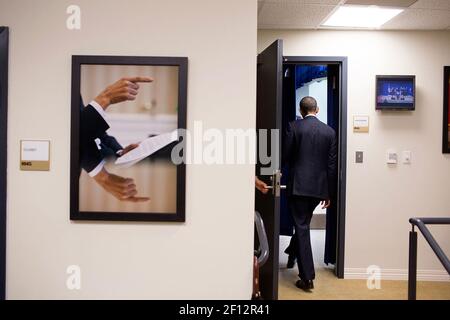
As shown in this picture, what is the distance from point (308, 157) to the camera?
2869mm

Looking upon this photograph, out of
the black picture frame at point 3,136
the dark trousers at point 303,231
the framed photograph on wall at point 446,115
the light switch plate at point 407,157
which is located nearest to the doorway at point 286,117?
the dark trousers at point 303,231

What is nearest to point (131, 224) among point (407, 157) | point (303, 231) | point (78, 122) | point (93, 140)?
point (93, 140)

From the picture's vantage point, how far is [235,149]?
72.9 inches

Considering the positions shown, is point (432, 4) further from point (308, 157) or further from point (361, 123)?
point (308, 157)

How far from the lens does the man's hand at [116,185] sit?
1.83 meters

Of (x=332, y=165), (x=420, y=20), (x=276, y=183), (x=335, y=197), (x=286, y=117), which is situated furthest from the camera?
(x=286, y=117)

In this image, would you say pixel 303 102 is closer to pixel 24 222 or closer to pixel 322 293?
pixel 322 293

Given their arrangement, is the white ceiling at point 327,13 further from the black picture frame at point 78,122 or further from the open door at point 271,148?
the black picture frame at point 78,122

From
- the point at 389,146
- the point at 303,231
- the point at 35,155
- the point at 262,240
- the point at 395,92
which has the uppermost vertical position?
the point at 395,92

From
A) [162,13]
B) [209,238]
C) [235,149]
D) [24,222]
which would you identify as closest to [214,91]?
[235,149]

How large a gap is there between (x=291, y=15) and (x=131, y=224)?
74.8 inches

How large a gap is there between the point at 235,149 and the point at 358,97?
1.72 m

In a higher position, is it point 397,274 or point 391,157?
point 391,157

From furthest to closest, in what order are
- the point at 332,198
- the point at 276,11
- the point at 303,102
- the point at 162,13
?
1. the point at 332,198
2. the point at 303,102
3. the point at 276,11
4. the point at 162,13
